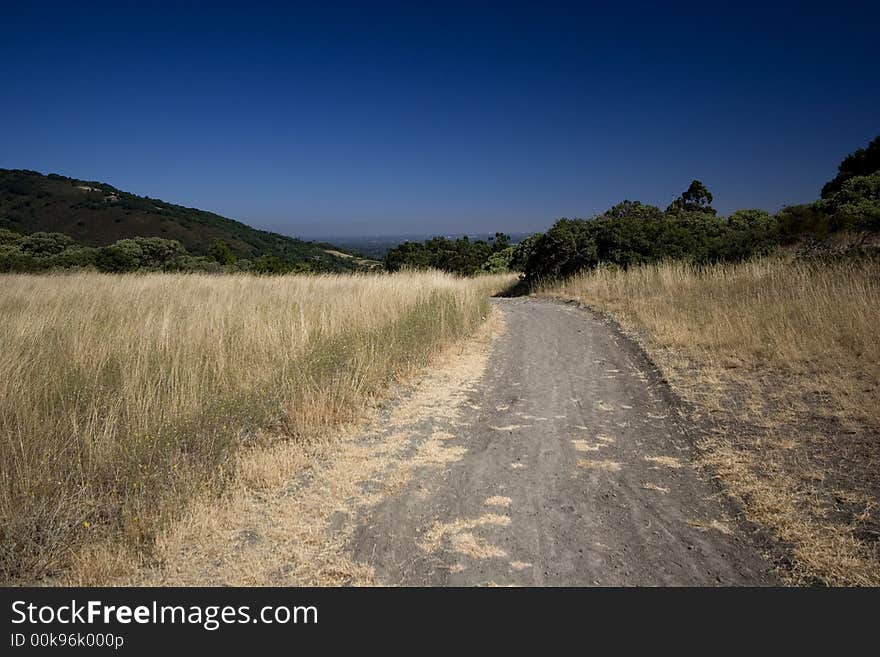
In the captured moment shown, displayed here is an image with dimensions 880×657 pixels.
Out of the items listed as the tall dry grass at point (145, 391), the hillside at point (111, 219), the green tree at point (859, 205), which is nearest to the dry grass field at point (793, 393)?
the tall dry grass at point (145, 391)

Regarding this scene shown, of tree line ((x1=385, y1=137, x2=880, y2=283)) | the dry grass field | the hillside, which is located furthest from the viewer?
the hillside

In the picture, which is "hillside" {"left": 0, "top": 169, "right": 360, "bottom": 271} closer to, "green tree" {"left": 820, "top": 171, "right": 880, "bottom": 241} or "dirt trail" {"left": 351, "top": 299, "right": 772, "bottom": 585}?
"green tree" {"left": 820, "top": 171, "right": 880, "bottom": 241}

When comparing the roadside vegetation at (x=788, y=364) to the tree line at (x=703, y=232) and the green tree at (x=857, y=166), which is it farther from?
the green tree at (x=857, y=166)

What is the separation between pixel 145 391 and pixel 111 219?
9438 cm

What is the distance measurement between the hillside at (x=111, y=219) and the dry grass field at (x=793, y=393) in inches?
2457

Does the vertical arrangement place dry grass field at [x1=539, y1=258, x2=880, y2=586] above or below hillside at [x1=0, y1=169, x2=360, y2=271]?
below

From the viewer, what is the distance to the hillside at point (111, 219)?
2795 inches

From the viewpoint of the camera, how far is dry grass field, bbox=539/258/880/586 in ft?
9.20

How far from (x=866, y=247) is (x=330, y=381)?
13.4 metres

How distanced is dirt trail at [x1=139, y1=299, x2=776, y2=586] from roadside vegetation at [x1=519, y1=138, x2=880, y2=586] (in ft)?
1.21

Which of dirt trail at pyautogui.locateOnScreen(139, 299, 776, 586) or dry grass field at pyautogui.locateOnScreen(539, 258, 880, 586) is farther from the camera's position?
dry grass field at pyautogui.locateOnScreen(539, 258, 880, 586)

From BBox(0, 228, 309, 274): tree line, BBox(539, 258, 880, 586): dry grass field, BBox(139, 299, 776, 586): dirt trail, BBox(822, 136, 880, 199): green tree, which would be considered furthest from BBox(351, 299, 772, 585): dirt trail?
BBox(822, 136, 880, 199): green tree
